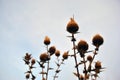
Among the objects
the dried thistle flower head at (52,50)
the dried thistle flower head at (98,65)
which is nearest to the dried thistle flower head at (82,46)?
the dried thistle flower head at (98,65)

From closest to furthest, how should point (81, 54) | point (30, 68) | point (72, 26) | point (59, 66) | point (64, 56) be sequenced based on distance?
1. point (81, 54)
2. point (72, 26)
3. point (30, 68)
4. point (64, 56)
5. point (59, 66)

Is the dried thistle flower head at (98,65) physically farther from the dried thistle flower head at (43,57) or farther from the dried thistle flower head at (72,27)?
the dried thistle flower head at (43,57)

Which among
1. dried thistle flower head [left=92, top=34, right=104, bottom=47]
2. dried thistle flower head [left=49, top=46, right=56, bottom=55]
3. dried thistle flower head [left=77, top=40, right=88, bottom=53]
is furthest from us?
dried thistle flower head [left=49, top=46, right=56, bottom=55]

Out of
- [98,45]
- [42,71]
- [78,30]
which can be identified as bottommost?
[42,71]

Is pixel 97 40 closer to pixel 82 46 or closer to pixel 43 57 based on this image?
pixel 82 46

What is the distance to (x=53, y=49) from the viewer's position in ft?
30.3

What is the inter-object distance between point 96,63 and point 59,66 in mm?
4615

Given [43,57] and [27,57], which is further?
[27,57]

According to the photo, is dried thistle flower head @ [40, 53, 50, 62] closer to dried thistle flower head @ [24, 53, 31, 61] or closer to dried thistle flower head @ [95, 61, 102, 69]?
dried thistle flower head @ [24, 53, 31, 61]

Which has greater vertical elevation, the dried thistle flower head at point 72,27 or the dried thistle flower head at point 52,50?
the dried thistle flower head at point 72,27

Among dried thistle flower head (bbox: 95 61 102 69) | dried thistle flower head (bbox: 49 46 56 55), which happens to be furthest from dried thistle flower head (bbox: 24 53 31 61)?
dried thistle flower head (bbox: 95 61 102 69)

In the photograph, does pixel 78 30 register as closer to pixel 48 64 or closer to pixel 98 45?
pixel 98 45

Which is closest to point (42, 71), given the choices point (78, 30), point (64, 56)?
point (64, 56)

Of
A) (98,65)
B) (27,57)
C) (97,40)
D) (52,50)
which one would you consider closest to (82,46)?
(97,40)
